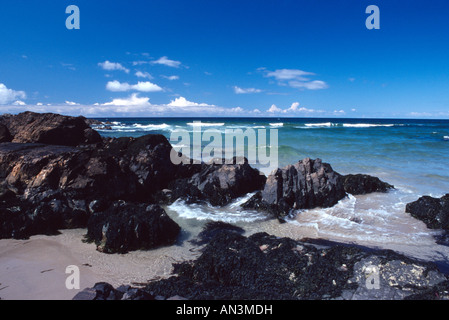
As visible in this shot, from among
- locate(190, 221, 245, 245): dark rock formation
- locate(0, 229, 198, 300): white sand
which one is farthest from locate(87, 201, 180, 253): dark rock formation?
locate(190, 221, 245, 245): dark rock formation

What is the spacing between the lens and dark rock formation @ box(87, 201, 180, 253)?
5336 millimetres

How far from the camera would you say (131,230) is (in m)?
5.46

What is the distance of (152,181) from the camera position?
935 centimetres

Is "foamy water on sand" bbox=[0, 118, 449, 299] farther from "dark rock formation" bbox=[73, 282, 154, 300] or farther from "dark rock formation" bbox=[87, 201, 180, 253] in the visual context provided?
"dark rock formation" bbox=[73, 282, 154, 300]

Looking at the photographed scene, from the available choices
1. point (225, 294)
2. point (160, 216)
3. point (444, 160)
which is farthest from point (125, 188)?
point (444, 160)

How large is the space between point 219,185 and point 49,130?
7.32m

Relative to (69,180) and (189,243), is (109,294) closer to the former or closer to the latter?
(189,243)

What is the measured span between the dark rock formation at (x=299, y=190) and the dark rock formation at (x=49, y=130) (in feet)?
26.8

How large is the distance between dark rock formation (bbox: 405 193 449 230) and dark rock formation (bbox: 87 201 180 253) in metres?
6.71

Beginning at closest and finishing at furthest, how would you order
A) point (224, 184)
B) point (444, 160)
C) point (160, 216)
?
point (160, 216)
point (224, 184)
point (444, 160)

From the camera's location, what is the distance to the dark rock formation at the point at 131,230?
5336mm

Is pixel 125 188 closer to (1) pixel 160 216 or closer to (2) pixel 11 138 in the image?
(1) pixel 160 216

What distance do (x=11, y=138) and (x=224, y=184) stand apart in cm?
921

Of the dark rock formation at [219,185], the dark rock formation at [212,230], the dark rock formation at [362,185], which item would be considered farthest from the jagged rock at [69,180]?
the dark rock formation at [362,185]
